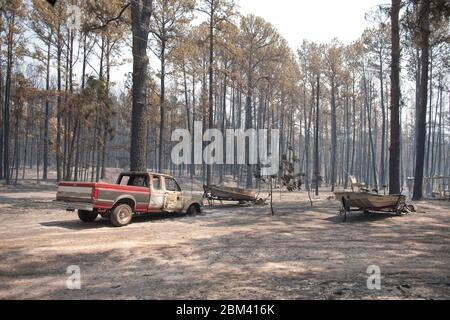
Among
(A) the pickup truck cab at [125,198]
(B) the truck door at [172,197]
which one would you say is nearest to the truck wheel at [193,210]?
(A) the pickup truck cab at [125,198]

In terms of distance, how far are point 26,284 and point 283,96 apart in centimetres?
3909

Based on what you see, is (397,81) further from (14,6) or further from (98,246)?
(14,6)

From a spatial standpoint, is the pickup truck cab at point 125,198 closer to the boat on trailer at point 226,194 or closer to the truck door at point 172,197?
the truck door at point 172,197

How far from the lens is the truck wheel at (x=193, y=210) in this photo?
14273 mm

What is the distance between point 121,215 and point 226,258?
198 inches

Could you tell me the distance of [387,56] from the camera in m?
35.4

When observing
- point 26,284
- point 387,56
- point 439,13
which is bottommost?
point 26,284

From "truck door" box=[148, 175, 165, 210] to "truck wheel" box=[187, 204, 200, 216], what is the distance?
5.72ft

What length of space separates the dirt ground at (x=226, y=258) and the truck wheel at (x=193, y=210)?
1.75m

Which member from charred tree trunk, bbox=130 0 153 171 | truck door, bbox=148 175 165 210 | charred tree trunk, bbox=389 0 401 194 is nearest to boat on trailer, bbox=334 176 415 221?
charred tree trunk, bbox=389 0 401 194

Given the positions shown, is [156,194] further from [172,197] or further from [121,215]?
[121,215]

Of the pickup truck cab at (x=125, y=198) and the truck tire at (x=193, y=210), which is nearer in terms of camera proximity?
the pickup truck cab at (x=125, y=198)
